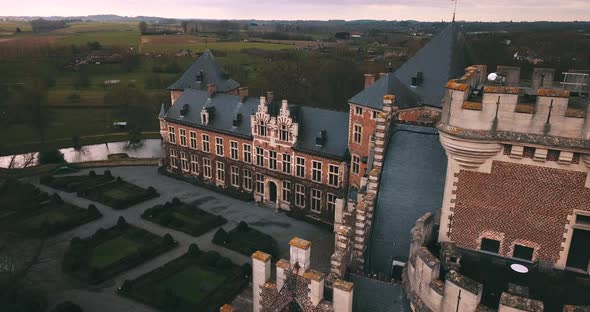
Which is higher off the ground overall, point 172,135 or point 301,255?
point 301,255

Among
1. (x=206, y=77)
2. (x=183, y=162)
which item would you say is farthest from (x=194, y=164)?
(x=206, y=77)

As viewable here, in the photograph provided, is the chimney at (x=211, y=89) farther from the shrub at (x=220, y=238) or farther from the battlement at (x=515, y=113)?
the battlement at (x=515, y=113)

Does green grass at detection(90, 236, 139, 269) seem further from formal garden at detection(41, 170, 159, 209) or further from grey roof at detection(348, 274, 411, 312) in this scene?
grey roof at detection(348, 274, 411, 312)

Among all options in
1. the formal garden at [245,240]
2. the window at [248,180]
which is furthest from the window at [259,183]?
the formal garden at [245,240]

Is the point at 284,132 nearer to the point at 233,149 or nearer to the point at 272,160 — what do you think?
the point at 272,160

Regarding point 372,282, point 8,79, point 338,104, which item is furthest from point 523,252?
point 8,79

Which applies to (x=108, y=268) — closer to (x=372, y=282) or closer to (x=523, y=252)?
(x=372, y=282)
